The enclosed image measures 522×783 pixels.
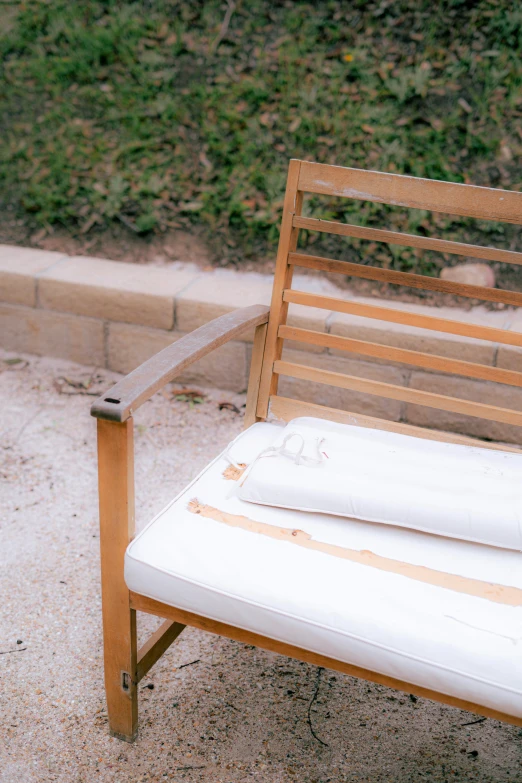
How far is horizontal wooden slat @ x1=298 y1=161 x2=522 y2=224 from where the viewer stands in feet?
5.02

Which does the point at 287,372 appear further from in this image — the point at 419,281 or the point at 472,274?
the point at 472,274

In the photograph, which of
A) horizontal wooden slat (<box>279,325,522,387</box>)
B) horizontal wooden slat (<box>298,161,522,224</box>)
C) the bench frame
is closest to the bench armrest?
the bench frame

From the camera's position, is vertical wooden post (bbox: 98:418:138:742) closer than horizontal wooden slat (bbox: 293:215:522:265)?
Yes

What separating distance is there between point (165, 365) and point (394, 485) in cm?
50

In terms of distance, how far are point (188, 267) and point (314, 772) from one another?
240 cm

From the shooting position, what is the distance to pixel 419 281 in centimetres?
168

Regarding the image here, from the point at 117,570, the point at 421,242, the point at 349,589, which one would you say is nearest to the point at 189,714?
the point at 117,570

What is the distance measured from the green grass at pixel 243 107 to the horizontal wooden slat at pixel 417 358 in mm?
1599

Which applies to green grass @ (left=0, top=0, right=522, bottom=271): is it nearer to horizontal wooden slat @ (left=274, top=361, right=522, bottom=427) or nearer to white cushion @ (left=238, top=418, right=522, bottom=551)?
horizontal wooden slat @ (left=274, top=361, right=522, bottom=427)

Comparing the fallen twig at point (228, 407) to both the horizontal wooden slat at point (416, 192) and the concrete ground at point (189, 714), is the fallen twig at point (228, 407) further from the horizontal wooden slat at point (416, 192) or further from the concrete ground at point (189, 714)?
the horizontal wooden slat at point (416, 192)

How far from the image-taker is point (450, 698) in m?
1.14

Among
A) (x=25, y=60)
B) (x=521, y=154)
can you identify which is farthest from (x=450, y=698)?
(x=25, y=60)

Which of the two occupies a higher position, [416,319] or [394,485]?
[416,319]

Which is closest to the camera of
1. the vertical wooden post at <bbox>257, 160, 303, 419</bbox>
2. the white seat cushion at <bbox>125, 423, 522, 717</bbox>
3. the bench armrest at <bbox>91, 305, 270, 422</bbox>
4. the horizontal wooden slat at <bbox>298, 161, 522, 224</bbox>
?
the white seat cushion at <bbox>125, 423, 522, 717</bbox>
